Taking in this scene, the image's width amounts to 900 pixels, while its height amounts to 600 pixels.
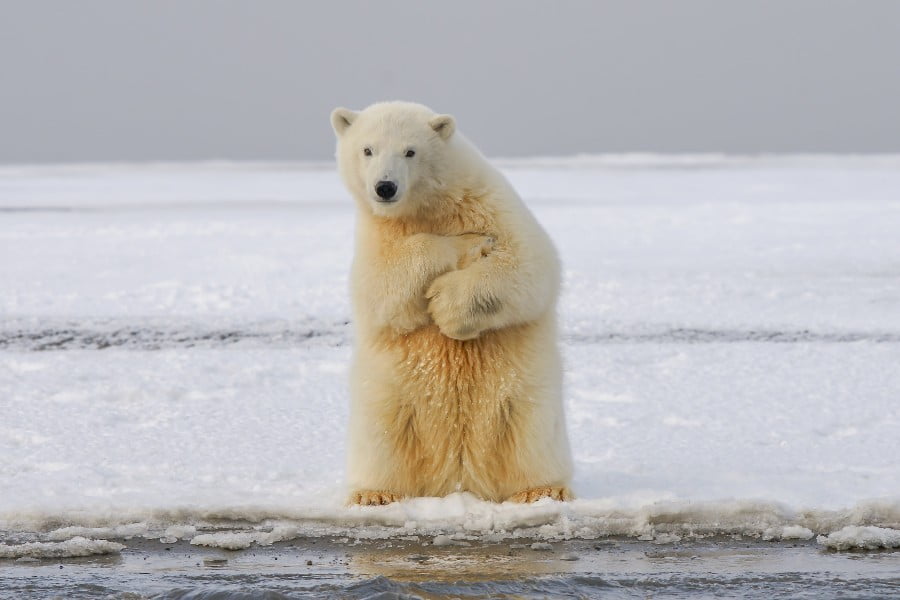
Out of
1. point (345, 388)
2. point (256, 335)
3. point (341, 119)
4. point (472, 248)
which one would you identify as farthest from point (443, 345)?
point (256, 335)

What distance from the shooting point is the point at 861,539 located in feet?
10.8

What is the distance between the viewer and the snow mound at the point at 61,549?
328 centimetres

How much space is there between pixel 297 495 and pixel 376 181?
3.53 ft

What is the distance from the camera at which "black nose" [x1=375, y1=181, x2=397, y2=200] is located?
363 centimetres

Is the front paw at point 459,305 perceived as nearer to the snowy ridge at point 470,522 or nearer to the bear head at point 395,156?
the bear head at point 395,156

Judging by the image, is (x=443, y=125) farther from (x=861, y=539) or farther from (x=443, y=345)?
(x=861, y=539)

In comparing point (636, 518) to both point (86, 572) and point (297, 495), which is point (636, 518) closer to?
point (297, 495)

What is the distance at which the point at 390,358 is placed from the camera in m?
3.87

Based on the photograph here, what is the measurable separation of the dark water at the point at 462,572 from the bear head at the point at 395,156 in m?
1.05

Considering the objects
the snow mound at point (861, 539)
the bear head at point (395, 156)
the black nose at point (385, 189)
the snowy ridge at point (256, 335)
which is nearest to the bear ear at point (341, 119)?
the bear head at point (395, 156)

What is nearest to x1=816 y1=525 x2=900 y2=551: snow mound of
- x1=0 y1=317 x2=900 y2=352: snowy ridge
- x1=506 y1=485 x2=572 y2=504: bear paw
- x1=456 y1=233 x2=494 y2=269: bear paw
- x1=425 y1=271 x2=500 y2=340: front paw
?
x1=506 y1=485 x2=572 y2=504: bear paw

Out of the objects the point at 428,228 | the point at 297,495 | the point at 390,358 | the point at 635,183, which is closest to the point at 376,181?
the point at 428,228

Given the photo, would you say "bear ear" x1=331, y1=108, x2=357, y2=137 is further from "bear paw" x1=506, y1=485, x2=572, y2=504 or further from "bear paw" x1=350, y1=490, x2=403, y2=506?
"bear paw" x1=506, y1=485, x2=572, y2=504

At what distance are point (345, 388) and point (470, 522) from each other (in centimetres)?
229
